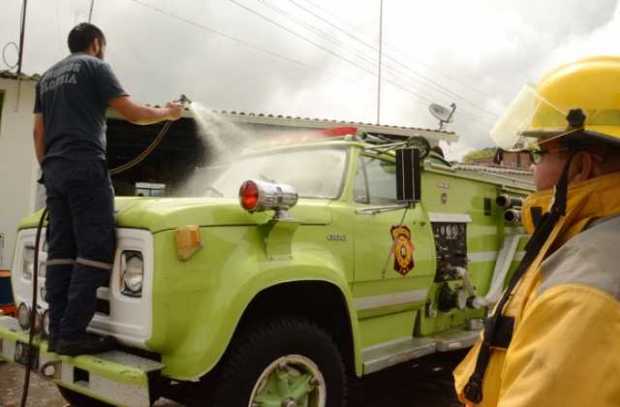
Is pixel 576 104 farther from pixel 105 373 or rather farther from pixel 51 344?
pixel 51 344

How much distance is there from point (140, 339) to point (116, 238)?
60 centimetres

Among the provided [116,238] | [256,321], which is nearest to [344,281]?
[256,321]

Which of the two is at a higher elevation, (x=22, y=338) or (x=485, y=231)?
(x=485, y=231)

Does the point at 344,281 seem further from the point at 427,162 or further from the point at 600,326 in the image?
the point at 600,326

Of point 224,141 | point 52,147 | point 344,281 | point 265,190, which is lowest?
point 344,281

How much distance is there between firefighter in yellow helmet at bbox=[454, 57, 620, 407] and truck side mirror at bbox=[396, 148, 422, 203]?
2171 mm

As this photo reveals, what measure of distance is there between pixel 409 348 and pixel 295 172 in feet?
5.34

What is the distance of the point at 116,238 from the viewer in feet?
10.1

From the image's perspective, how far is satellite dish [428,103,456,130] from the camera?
6.74 meters

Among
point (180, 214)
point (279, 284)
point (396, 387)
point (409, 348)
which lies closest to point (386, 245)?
point (409, 348)

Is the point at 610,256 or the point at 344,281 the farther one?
the point at 344,281

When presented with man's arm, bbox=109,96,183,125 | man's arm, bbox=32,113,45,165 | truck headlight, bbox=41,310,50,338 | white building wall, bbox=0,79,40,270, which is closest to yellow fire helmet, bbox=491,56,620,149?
man's arm, bbox=109,96,183,125

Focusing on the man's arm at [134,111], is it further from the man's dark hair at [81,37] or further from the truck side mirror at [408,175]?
the truck side mirror at [408,175]

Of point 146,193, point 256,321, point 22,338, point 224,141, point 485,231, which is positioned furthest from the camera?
point 224,141
